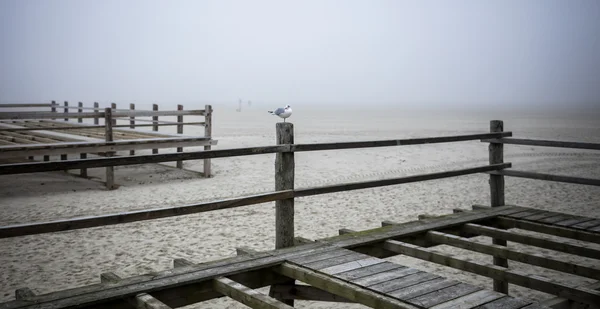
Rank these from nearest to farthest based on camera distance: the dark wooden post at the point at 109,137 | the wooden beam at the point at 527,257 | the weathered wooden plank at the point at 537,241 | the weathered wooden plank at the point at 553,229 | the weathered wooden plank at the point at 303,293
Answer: the wooden beam at the point at 527,257 → the weathered wooden plank at the point at 303,293 → the weathered wooden plank at the point at 537,241 → the weathered wooden plank at the point at 553,229 → the dark wooden post at the point at 109,137

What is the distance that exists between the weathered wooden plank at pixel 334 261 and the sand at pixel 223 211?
167 cm

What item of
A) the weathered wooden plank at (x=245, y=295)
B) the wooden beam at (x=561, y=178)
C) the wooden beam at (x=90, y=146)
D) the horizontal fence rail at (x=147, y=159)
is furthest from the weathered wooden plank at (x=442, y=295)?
the wooden beam at (x=90, y=146)

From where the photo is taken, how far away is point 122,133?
630 inches

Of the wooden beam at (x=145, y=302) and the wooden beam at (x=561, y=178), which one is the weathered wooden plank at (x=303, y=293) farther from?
the wooden beam at (x=561, y=178)

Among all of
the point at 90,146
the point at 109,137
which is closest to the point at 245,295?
the point at 90,146

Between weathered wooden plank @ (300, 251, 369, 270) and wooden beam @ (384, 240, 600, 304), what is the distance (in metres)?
0.51

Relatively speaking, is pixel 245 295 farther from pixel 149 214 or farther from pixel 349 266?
pixel 149 214

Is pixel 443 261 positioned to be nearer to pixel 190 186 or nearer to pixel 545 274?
pixel 545 274

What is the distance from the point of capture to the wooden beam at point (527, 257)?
4.23 m

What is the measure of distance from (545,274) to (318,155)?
12.6 metres

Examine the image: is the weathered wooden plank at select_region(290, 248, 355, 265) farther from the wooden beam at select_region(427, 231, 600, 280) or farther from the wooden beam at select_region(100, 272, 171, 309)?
the wooden beam at select_region(100, 272, 171, 309)

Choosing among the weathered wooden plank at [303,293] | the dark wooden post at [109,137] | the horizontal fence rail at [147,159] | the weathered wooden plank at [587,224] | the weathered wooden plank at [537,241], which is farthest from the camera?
the dark wooden post at [109,137]

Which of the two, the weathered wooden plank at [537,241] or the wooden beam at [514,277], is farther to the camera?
the weathered wooden plank at [537,241]

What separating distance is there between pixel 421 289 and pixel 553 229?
247cm
